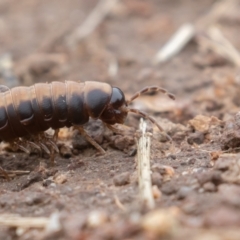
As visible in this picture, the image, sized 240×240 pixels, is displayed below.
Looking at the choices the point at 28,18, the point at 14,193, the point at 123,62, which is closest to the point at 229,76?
the point at 123,62

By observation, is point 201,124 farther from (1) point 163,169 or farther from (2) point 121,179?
(2) point 121,179

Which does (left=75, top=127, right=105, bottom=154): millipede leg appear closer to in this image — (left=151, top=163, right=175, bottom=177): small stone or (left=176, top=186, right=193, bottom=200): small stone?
(left=151, top=163, right=175, bottom=177): small stone

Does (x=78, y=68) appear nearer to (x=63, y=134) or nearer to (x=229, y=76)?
(x=229, y=76)

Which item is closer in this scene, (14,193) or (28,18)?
(14,193)

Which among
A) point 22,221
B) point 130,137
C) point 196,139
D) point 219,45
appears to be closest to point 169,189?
point 22,221

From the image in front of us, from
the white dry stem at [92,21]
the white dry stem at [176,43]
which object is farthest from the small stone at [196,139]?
the white dry stem at [92,21]

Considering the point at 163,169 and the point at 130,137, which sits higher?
the point at 130,137

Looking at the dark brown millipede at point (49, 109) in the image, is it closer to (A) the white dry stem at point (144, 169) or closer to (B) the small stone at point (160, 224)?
(A) the white dry stem at point (144, 169)
